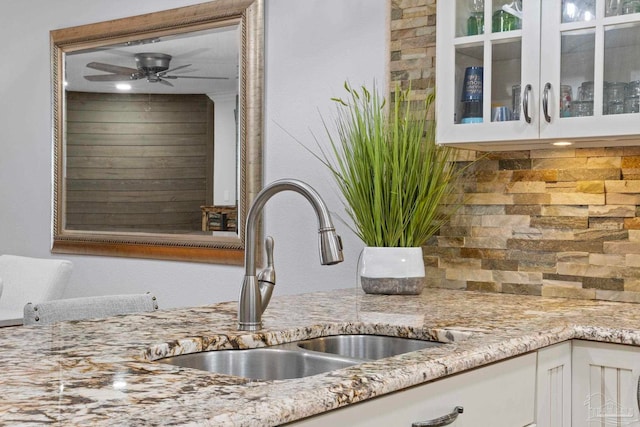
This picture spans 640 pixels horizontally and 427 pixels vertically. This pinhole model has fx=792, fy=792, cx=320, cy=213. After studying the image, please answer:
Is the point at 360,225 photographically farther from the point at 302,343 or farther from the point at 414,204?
the point at 302,343

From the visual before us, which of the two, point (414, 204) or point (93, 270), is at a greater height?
point (414, 204)

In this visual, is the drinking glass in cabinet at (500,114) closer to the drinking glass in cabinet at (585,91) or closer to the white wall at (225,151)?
the drinking glass in cabinet at (585,91)

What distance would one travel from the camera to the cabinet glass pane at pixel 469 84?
2.32 m

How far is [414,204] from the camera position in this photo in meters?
2.48

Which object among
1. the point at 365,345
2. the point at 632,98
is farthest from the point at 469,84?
the point at 365,345

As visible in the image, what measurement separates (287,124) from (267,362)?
5.45 ft

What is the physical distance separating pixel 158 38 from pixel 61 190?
0.99 m

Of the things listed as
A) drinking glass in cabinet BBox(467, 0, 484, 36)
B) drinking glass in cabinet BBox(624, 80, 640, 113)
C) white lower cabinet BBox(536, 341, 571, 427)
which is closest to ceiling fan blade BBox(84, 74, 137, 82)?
drinking glass in cabinet BBox(467, 0, 484, 36)

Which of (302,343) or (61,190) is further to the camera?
(61,190)

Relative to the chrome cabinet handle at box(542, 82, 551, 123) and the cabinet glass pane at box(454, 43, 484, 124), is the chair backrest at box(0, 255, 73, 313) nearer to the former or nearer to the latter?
the cabinet glass pane at box(454, 43, 484, 124)

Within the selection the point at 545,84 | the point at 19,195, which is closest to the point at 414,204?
the point at 545,84

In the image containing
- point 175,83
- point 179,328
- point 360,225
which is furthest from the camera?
point 175,83

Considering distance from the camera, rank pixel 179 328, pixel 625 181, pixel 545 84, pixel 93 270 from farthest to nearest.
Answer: pixel 93 270
pixel 625 181
pixel 545 84
pixel 179 328

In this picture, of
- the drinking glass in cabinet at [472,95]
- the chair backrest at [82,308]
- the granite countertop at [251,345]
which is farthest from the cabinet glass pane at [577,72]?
the chair backrest at [82,308]
